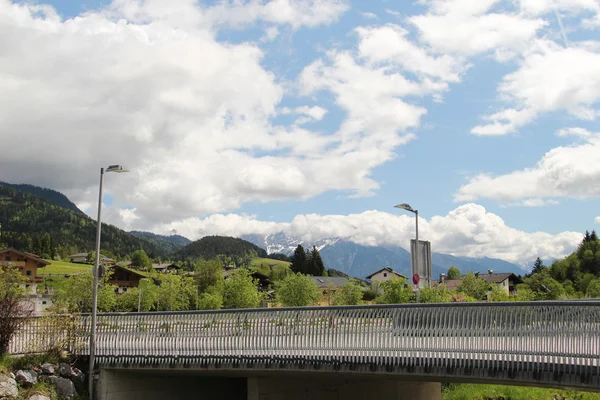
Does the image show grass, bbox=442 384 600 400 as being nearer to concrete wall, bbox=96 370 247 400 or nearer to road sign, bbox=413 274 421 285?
road sign, bbox=413 274 421 285

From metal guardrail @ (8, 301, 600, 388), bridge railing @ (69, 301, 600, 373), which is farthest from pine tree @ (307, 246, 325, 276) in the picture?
metal guardrail @ (8, 301, 600, 388)

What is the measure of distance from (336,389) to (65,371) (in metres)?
10.7

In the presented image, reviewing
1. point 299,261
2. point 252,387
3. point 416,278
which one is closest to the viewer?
point 252,387

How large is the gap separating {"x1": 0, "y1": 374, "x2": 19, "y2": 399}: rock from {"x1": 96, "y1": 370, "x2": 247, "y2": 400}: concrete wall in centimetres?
325

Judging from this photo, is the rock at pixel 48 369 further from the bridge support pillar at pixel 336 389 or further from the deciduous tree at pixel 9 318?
the bridge support pillar at pixel 336 389

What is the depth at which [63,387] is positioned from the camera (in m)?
23.7

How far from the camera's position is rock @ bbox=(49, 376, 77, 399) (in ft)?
77.2

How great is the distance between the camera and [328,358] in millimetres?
20203

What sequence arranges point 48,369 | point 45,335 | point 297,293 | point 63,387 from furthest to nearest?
point 297,293 < point 45,335 < point 48,369 < point 63,387

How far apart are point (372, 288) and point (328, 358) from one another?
9764 centimetres

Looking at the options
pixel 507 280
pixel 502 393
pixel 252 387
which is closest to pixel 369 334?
pixel 252 387

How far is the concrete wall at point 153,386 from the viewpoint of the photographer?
2450 cm

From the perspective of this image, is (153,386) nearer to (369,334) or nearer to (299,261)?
(369,334)

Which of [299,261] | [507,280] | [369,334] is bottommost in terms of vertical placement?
[369,334]
